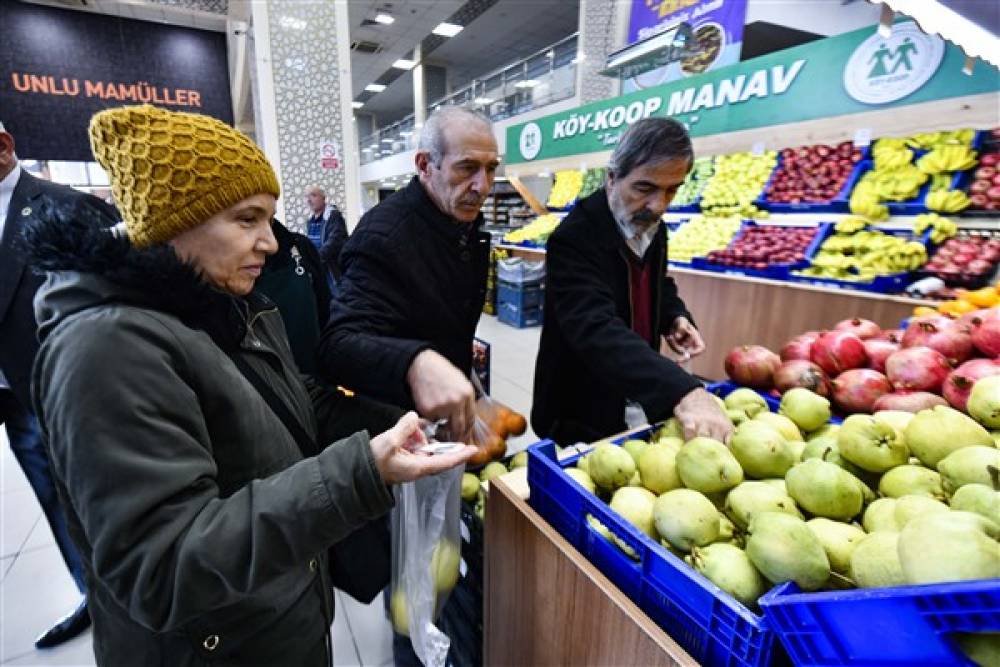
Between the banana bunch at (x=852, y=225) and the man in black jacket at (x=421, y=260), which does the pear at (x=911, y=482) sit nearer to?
the man in black jacket at (x=421, y=260)

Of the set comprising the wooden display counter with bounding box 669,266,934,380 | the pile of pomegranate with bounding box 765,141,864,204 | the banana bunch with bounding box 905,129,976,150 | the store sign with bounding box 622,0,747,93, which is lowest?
the wooden display counter with bounding box 669,266,934,380

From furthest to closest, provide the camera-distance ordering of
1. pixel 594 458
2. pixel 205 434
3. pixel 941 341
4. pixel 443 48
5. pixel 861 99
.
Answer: pixel 443 48, pixel 861 99, pixel 941 341, pixel 594 458, pixel 205 434

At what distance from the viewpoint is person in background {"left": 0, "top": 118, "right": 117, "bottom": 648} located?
5.15ft

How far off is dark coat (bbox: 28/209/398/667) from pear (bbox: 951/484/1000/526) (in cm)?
84

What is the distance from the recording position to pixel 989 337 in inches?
54.7

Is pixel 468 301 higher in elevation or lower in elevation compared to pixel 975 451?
higher

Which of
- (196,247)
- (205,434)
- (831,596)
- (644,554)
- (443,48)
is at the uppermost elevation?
(443,48)

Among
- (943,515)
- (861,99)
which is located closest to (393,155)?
(861,99)

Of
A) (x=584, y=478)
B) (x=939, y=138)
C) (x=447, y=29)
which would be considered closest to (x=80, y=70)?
(x=584, y=478)

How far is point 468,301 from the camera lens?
1.56 metres

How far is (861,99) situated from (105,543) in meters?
5.22

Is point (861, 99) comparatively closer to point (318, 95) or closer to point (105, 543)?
point (318, 95)

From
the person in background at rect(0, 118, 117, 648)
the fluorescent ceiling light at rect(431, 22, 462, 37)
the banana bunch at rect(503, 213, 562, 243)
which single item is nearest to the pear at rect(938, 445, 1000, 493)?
the person in background at rect(0, 118, 117, 648)

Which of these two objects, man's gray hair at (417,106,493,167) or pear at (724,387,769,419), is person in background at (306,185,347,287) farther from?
pear at (724,387,769,419)
